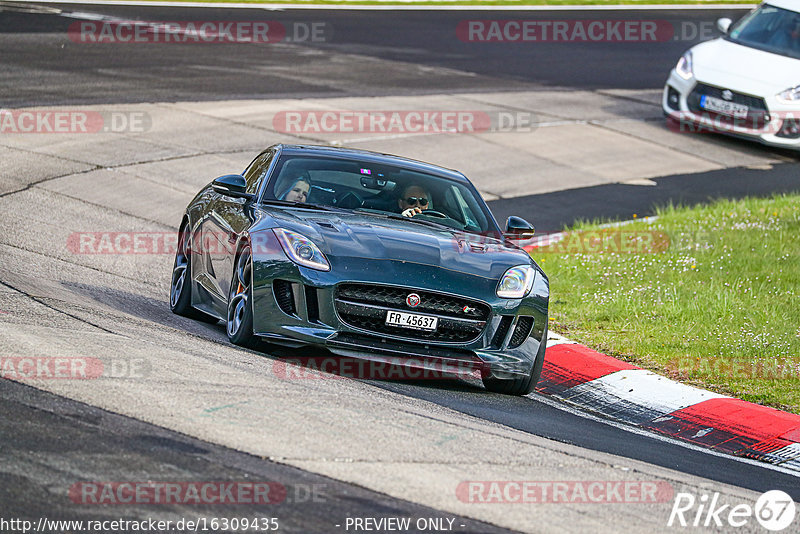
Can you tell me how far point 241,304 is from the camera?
818 centimetres

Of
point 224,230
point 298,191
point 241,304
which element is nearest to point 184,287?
point 224,230

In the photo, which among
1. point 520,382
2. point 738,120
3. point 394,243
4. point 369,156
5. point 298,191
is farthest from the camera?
point 738,120

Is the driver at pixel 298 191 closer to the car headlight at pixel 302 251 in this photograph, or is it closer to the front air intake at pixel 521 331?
the car headlight at pixel 302 251

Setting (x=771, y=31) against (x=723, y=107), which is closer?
(x=723, y=107)

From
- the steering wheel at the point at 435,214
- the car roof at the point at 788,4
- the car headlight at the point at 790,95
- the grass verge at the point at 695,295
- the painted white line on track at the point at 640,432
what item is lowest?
the grass verge at the point at 695,295

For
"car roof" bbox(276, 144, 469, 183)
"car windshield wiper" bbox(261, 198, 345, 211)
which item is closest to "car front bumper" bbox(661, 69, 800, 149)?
"car roof" bbox(276, 144, 469, 183)

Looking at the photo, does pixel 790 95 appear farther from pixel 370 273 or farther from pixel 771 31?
pixel 370 273

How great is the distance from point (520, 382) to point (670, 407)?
110 cm

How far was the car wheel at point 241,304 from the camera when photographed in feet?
26.2

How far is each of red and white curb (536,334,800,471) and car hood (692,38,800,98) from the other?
11235 mm

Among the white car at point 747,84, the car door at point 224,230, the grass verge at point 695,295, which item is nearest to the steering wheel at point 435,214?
the car door at point 224,230

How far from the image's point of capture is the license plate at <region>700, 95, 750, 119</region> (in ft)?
65.3

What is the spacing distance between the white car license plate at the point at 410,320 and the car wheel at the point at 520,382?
2.30ft

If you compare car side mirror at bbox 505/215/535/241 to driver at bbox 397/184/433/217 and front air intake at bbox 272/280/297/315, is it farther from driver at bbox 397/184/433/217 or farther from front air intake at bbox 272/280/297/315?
front air intake at bbox 272/280/297/315
